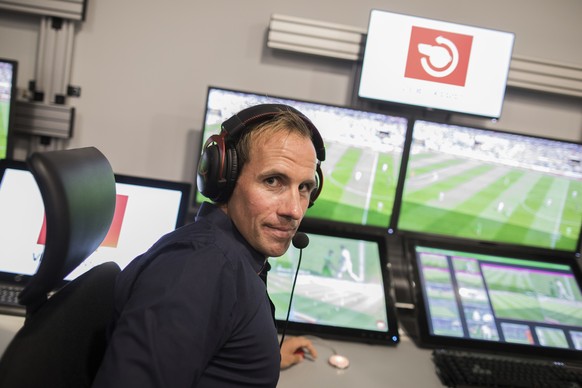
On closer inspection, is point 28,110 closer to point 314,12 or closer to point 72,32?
point 72,32

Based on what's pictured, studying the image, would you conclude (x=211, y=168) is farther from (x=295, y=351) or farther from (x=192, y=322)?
(x=295, y=351)

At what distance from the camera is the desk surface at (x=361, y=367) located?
4.22ft

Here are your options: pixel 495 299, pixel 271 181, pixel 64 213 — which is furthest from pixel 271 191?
pixel 495 299

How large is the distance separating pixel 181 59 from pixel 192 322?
61.1 inches

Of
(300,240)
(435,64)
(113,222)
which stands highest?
(435,64)

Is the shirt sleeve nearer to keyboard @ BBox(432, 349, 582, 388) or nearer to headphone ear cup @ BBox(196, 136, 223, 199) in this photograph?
headphone ear cup @ BBox(196, 136, 223, 199)

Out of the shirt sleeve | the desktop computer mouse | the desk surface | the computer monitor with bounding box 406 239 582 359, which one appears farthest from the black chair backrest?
the computer monitor with bounding box 406 239 582 359

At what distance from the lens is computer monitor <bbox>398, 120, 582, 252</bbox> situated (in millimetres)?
1877

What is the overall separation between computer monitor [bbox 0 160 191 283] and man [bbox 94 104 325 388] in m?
0.66

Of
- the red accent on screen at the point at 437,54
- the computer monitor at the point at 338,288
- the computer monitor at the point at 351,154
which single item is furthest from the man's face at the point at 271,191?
the red accent on screen at the point at 437,54

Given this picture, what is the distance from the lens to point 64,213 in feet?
1.93

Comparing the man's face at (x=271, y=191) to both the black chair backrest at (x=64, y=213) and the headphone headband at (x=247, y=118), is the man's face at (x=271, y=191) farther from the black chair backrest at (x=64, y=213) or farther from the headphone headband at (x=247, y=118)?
the black chair backrest at (x=64, y=213)

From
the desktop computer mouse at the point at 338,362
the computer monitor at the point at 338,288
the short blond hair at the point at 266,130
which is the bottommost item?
the desktop computer mouse at the point at 338,362

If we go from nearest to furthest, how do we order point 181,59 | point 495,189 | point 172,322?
point 172,322 < point 495,189 < point 181,59
